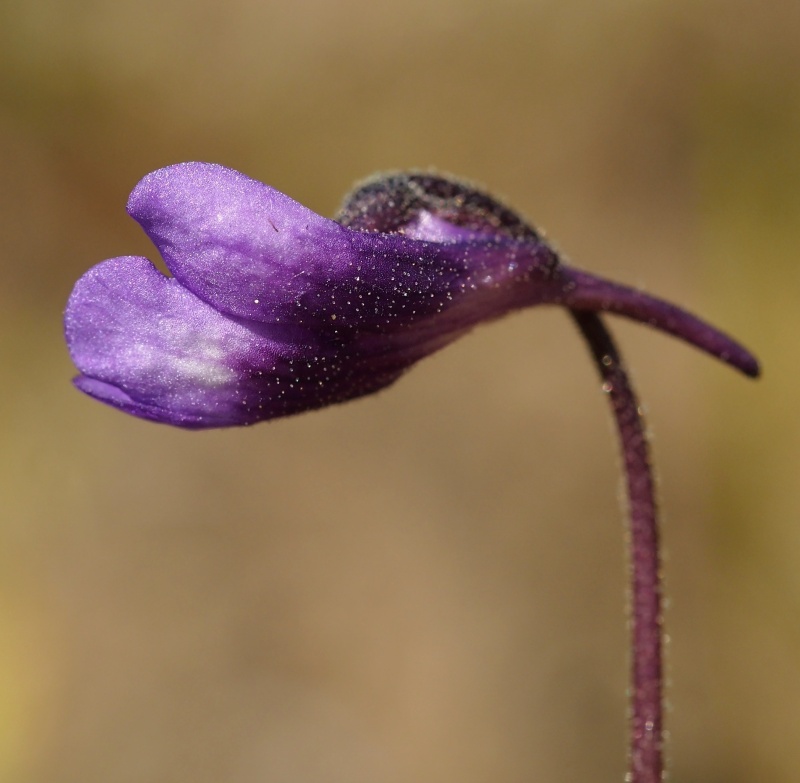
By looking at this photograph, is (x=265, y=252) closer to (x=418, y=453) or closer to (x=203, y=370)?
(x=203, y=370)

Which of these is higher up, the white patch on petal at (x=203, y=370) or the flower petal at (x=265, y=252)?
the flower petal at (x=265, y=252)

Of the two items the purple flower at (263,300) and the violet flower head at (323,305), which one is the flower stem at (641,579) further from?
the purple flower at (263,300)

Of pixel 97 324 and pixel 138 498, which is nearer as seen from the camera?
pixel 97 324

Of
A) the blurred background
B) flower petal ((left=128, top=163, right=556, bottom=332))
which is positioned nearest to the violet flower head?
flower petal ((left=128, top=163, right=556, bottom=332))

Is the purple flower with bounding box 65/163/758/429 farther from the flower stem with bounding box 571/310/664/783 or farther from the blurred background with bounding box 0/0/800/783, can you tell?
the blurred background with bounding box 0/0/800/783

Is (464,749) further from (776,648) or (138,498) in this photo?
(138,498)

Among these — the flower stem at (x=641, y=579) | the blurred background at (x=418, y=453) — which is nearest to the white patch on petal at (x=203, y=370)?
the flower stem at (x=641, y=579)

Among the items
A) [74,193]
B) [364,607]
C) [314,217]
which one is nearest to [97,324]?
[314,217]
